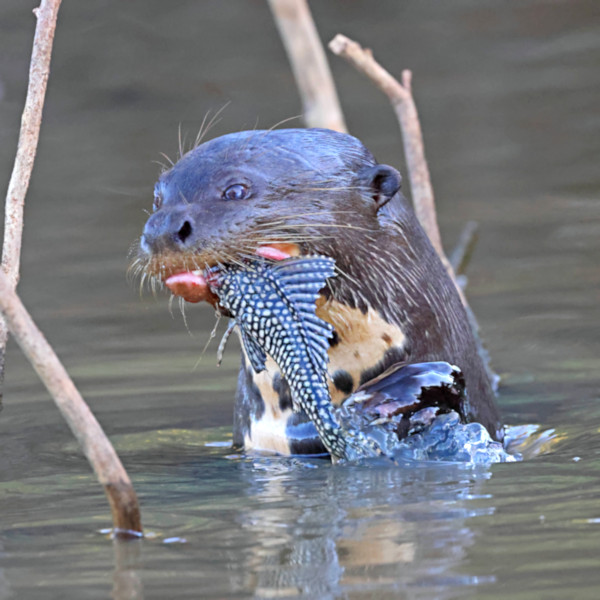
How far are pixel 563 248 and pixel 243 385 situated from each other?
3.37m

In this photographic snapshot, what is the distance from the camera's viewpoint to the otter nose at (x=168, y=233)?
10.2 feet

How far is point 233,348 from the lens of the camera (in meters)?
5.71

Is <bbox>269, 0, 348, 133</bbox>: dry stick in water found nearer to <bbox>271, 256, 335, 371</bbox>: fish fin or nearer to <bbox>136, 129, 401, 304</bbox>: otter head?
<bbox>136, 129, 401, 304</bbox>: otter head

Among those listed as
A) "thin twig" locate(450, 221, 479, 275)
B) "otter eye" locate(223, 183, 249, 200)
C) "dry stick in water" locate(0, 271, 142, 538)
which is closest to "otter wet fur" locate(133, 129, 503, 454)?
"otter eye" locate(223, 183, 249, 200)

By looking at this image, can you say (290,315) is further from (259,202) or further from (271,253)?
(259,202)

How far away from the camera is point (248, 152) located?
3426mm

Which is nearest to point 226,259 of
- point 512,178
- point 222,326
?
point 222,326

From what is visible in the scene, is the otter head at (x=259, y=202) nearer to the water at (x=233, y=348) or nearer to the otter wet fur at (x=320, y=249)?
the otter wet fur at (x=320, y=249)

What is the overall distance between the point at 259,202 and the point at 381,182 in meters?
0.33

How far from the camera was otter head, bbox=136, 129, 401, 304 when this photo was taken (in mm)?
3160

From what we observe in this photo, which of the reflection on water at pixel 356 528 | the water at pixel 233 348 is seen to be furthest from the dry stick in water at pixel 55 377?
the reflection on water at pixel 356 528

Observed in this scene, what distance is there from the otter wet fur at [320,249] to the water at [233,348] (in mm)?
217

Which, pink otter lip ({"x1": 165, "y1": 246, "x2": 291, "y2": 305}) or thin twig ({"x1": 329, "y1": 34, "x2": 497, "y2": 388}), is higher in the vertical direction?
thin twig ({"x1": 329, "y1": 34, "x2": 497, "y2": 388})

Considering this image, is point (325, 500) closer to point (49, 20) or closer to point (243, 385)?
point (243, 385)
